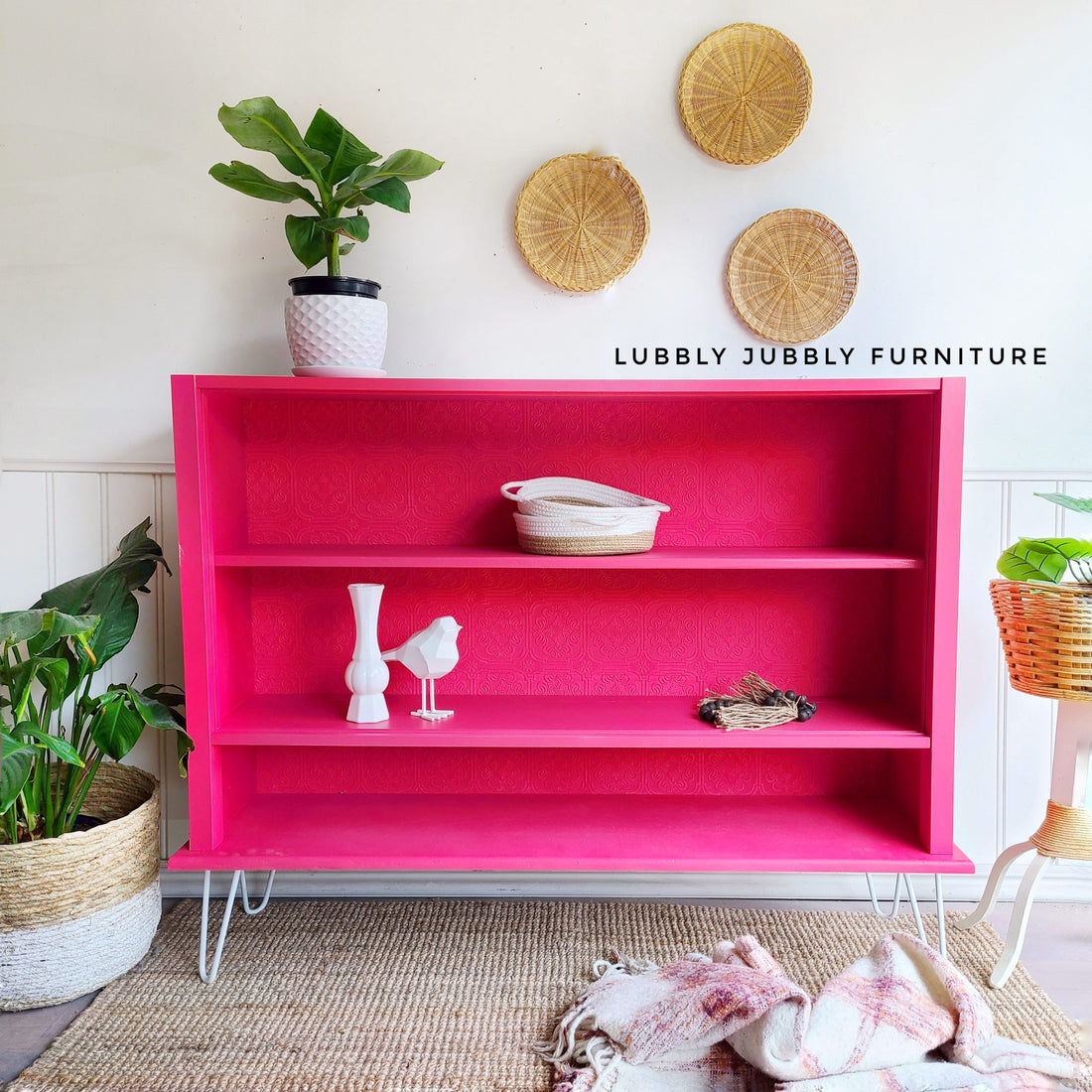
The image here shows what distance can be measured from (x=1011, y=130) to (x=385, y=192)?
158 cm

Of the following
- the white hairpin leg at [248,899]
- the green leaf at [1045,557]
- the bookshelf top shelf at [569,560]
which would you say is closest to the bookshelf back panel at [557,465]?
the bookshelf top shelf at [569,560]

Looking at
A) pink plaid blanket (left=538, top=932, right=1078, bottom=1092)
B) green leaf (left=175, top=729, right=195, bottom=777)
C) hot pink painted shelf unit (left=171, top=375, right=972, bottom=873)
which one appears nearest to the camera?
pink plaid blanket (left=538, top=932, right=1078, bottom=1092)

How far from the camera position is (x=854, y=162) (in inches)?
87.8

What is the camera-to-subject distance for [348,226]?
1.95 metres

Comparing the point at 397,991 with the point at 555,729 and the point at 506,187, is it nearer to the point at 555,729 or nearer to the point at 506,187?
the point at 555,729

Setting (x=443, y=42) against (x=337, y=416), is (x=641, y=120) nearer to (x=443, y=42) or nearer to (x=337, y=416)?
(x=443, y=42)

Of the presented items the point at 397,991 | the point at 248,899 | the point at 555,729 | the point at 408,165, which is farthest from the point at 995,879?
the point at 408,165

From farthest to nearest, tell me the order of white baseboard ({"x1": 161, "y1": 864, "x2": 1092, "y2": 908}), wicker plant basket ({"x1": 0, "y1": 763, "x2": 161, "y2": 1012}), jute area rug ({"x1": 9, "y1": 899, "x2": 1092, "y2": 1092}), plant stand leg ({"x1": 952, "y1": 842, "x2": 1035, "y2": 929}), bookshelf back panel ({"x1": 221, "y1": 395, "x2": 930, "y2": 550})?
white baseboard ({"x1": 161, "y1": 864, "x2": 1092, "y2": 908}) → bookshelf back panel ({"x1": 221, "y1": 395, "x2": 930, "y2": 550}) → plant stand leg ({"x1": 952, "y1": 842, "x2": 1035, "y2": 929}) → wicker plant basket ({"x1": 0, "y1": 763, "x2": 161, "y2": 1012}) → jute area rug ({"x1": 9, "y1": 899, "x2": 1092, "y2": 1092})

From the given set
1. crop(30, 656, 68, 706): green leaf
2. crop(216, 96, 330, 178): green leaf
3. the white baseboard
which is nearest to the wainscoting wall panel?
the white baseboard

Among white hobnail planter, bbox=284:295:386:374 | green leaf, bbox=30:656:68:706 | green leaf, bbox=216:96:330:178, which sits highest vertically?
green leaf, bbox=216:96:330:178

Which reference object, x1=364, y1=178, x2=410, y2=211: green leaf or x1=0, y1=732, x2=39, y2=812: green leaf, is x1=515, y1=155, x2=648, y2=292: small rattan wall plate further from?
x1=0, y1=732, x2=39, y2=812: green leaf

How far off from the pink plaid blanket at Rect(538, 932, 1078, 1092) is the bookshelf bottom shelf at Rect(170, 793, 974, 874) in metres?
0.26

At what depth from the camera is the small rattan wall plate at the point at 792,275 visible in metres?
2.21

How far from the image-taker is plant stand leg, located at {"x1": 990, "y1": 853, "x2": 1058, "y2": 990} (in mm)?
1938
